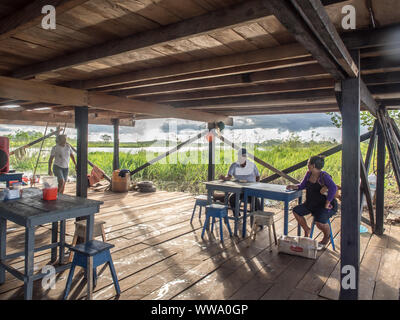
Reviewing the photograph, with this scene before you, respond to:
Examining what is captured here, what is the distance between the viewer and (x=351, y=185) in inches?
99.7

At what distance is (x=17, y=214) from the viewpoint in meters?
2.52

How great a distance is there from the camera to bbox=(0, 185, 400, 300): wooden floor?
2.86 meters

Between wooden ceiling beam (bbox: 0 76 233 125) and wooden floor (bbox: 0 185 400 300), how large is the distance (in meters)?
2.01

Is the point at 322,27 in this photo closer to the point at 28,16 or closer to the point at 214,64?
the point at 214,64

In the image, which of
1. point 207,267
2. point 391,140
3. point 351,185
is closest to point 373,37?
point 351,185

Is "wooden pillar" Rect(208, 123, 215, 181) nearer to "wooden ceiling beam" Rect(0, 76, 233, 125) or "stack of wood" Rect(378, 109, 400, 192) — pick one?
"wooden ceiling beam" Rect(0, 76, 233, 125)

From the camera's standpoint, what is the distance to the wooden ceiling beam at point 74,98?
372cm

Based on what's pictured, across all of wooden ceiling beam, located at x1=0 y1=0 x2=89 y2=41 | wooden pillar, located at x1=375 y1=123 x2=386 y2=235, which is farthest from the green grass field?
wooden ceiling beam, located at x1=0 y1=0 x2=89 y2=41

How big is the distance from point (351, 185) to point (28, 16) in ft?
9.05

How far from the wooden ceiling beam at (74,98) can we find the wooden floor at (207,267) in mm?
2014

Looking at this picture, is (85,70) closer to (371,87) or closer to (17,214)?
(17,214)

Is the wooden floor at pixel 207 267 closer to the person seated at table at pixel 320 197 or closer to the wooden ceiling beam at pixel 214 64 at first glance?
the person seated at table at pixel 320 197
